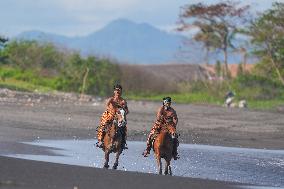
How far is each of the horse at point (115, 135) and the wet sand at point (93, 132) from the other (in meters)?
2.54

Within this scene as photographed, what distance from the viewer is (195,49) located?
7375 centimetres

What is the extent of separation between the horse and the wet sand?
2543 mm

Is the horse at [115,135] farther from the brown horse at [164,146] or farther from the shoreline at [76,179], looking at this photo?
the shoreline at [76,179]

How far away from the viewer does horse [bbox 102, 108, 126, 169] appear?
2017 centimetres

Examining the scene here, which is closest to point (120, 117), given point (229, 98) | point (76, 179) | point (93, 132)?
point (76, 179)

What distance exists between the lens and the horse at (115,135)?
66.2ft

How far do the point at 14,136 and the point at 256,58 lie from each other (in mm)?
42531

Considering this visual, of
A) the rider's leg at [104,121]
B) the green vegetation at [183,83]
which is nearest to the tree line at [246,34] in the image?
the green vegetation at [183,83]

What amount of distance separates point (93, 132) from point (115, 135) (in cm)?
1243

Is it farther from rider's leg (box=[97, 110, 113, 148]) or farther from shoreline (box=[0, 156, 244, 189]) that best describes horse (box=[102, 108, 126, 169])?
shoreline (box=[0, 156, 244, 189])

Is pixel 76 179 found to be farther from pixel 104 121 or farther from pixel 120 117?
pixel 104 121

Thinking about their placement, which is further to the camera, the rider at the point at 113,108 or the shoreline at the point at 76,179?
the rider at the point at 113,108

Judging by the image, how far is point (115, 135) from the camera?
20.4 m

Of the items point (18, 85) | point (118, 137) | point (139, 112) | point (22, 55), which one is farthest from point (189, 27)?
point (118, 137)
